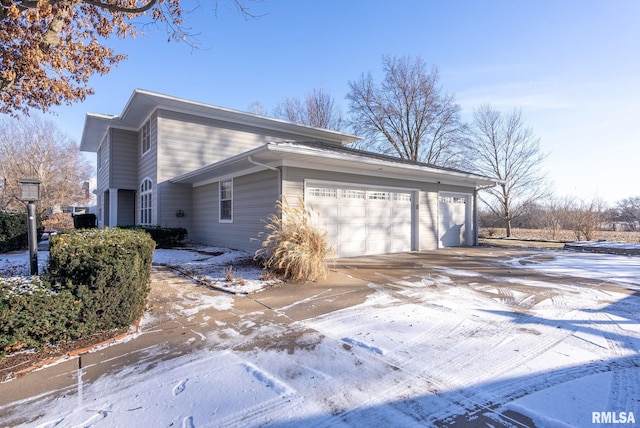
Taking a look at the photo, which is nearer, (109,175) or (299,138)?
(109,175)

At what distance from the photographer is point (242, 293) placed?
522 centimetres

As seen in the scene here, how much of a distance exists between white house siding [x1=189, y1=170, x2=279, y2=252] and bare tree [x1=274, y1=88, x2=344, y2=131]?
16271 millimetres

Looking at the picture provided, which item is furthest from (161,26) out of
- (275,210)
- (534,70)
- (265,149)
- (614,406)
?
(534,70)

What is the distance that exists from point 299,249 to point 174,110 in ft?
29.6

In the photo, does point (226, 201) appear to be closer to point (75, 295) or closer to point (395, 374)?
point (75, 295)

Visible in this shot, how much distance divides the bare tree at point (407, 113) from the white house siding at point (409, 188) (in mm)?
12197

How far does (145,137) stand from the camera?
13383 mm

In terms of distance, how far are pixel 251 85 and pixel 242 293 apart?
494 inches

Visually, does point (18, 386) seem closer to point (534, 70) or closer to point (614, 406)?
point (614, 406)

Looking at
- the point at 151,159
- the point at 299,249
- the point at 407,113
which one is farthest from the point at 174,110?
the point at 407,113

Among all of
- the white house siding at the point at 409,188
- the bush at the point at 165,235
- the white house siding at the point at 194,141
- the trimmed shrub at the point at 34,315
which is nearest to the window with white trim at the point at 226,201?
the bush at the point at 165,235

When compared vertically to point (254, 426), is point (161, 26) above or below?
above

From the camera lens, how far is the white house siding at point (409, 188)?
820cm

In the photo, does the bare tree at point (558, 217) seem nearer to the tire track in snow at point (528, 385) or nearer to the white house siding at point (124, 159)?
the tire track in snow at point (528, 385)
